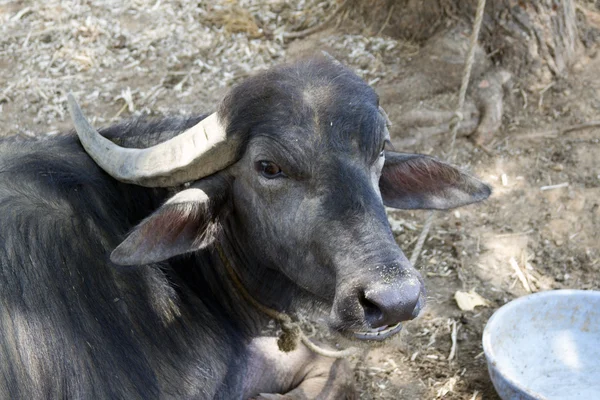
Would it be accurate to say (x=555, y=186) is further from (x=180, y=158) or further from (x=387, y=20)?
(x=180, y=158)

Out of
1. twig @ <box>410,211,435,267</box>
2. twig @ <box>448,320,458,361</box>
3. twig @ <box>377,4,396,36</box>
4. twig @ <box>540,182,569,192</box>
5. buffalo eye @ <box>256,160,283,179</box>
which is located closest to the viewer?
buffalo eye @ <box>256,160,283,179</box>

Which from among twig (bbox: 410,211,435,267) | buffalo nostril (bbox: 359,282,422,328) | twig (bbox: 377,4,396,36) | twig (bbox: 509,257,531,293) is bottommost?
twig (bbox: 509,257,531,293)

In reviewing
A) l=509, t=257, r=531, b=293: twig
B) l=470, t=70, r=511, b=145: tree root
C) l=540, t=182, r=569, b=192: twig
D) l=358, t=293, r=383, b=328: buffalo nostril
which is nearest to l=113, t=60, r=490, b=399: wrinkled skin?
l=358, t=293, r=383, b=328: buffalo nostril

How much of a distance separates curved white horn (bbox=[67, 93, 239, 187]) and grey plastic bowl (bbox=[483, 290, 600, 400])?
2.17 metres

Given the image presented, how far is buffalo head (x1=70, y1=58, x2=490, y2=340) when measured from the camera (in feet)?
10.7

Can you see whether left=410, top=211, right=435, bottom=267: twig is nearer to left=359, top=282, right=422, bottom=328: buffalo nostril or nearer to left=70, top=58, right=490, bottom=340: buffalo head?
left=70, top=58, right=490, bottom=340: buffalo head

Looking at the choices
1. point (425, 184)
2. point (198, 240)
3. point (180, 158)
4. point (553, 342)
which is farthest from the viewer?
point (553, 342)

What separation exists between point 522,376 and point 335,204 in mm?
2265

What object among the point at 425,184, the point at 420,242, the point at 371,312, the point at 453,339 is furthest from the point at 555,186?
the point at 371,312

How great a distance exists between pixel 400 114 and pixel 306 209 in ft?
11.7

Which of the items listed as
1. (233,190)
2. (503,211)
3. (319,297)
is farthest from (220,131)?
(503,211)

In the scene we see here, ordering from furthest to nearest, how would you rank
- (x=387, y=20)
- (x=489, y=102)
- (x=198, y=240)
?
(x=387, y=20) < (x=489, y=102) < (x=198, y=240)

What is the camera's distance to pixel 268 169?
358cm

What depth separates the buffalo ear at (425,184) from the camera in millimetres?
4219
